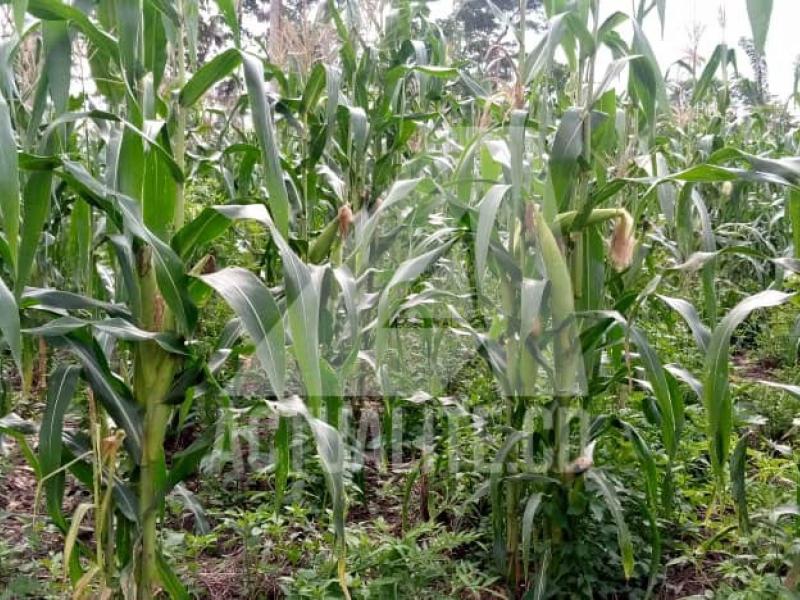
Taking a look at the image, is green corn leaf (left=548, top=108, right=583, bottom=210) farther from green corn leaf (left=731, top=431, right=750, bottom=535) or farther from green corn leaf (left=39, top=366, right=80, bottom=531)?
green corn leaf (left=39, top=366, right=80, bottom=531)

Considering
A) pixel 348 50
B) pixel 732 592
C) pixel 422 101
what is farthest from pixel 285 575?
pixel 422 101

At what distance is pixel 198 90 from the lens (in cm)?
116

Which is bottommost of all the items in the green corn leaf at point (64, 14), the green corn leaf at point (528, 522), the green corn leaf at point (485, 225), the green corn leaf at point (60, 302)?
the green corn leaf at point (528, 522)

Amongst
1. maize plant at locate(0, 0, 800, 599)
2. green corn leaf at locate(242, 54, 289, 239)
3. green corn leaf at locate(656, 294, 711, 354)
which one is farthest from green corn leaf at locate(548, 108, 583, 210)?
green corn leaf at locate(242, 54, 289, 239)

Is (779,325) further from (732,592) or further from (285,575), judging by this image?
(285,575)

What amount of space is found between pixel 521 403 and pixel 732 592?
1.63ft

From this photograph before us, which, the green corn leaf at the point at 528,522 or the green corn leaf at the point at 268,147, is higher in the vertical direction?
the green corn leaf at the point at 268,147

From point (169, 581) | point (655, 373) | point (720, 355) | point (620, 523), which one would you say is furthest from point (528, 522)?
point (169, 581)

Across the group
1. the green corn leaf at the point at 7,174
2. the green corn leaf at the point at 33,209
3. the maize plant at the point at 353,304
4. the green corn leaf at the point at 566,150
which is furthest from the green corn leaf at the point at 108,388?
the green corn leaf at the point at 566,150

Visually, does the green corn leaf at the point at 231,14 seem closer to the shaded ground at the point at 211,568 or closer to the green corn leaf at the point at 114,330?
the green corn leaf at the point at 114,330

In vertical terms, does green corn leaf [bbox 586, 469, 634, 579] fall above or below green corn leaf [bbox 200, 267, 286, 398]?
below

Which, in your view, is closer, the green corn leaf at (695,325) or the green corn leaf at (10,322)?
the green corn leaf at (10,322)

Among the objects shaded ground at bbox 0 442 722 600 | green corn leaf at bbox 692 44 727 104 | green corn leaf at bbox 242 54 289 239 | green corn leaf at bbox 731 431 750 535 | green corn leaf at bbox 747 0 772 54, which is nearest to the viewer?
green corn leaf at bbox 747 0 772 54

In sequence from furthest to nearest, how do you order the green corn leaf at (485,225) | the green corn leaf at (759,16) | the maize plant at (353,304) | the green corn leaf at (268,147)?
the green corn leaf at (485,225) < the maize plant at (353,304) < the green corn leaf at (268,147) < the green corn leaf at (759,16)
